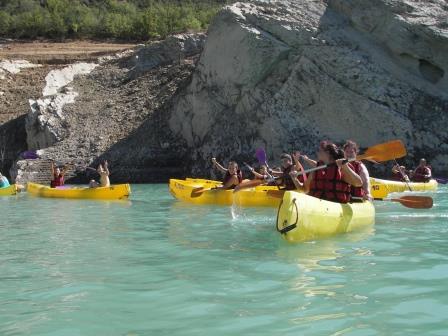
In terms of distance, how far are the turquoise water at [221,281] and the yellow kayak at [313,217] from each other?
0.16 m

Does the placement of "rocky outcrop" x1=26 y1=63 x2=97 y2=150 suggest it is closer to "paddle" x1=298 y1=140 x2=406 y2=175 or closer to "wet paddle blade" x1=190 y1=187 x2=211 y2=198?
"wet paddle blade" x1=190 y1=187 x2=211 y2=198

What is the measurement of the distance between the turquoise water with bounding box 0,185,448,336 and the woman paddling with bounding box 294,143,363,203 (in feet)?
2.09

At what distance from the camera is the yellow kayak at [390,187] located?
14133 mm

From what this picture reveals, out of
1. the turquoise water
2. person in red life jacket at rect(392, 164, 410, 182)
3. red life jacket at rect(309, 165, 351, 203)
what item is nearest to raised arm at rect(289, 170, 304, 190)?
the turquoise water

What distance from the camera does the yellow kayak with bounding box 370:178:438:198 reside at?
14.1m

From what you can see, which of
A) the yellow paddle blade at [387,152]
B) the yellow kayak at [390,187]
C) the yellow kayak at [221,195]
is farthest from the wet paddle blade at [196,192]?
the yellow paddle blade at [387,152]

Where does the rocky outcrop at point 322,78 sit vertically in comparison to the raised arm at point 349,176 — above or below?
above

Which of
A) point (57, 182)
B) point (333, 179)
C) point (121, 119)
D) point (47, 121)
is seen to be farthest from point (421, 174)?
point (47, 121)

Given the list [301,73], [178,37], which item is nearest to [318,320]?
[301,73]

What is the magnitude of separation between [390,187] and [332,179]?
7.46m

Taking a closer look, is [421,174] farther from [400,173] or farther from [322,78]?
[322,78]

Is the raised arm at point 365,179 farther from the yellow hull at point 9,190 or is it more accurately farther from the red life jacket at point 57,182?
the yellow hull at point 9,190

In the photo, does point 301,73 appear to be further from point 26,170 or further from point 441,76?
point 26,170

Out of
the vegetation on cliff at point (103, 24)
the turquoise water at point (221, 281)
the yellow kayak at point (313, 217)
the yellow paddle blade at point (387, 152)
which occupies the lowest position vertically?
the turquoise water at point (221, 281)
